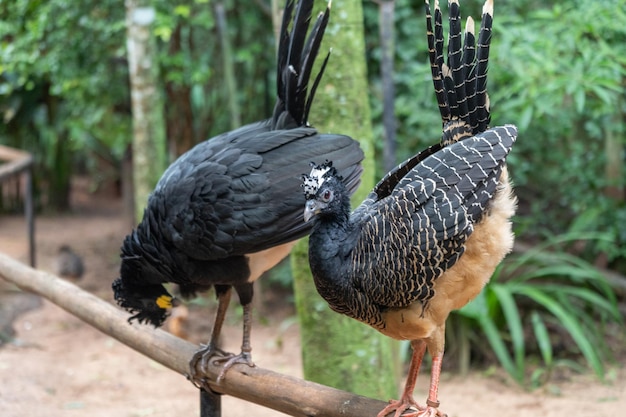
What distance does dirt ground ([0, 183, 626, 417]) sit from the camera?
4969 millimetres

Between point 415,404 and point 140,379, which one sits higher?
point 415,404

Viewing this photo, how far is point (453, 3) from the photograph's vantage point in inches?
98.3

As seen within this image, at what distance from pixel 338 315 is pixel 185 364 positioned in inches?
31.2

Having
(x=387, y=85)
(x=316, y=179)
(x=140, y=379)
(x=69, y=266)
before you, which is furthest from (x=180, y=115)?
(x=316, y=179)

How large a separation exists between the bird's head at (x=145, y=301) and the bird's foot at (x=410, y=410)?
1337mm

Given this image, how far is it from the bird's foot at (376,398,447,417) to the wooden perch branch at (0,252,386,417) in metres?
0.03

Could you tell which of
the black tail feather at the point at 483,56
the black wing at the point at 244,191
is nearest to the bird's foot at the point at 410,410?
the black wing at the point at 244,191

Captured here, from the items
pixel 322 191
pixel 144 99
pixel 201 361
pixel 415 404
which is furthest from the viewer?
pixel 144 99

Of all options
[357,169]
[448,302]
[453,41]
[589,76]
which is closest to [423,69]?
[589,76]

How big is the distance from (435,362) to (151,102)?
3.70 m

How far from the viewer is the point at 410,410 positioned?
256cm

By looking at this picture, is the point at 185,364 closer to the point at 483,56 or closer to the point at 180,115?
the point at 483,56

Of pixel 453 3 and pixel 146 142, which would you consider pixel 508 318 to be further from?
pixel 453 3

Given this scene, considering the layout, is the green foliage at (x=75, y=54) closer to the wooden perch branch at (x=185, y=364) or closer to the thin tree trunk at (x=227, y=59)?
the thin tree trunk at (x=227, y=59)
